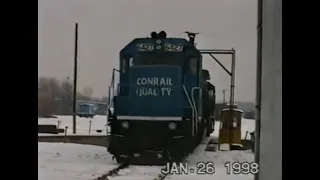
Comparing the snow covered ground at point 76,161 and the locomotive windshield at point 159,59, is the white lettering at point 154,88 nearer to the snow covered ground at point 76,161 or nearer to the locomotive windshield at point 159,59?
the locomotive windshield at point 159,59

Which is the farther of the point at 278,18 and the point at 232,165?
A: the point at 232,165

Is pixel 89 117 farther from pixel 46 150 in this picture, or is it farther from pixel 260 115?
pixel 260 115

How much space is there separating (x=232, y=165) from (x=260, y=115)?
38.6 inches

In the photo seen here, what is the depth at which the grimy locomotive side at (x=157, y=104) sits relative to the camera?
12.5 ft

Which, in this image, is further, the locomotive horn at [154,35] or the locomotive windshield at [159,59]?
the locomotive windshield at [159,59]

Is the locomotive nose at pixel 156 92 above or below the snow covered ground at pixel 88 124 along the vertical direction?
above

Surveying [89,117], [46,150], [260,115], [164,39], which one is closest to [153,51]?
[164,39]
